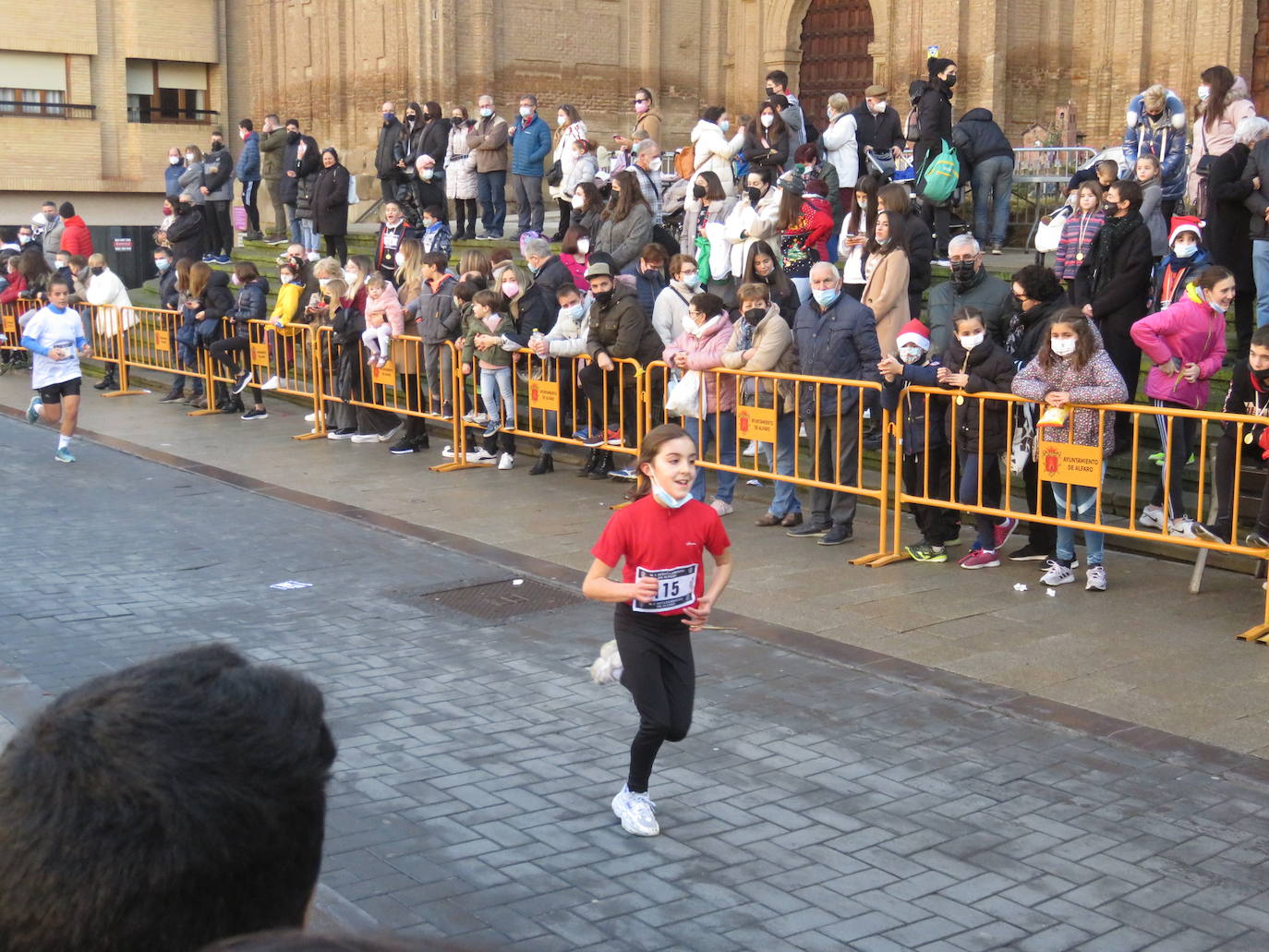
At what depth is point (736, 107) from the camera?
31.7 m

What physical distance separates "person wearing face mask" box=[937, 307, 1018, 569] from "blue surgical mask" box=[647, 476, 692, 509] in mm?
4294

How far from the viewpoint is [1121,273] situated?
35.9 feet

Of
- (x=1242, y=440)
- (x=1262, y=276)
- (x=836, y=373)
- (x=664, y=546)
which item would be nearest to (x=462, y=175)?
(x=836, y=373)

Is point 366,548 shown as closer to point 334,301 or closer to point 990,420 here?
point 990,420

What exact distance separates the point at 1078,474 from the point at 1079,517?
0.32m

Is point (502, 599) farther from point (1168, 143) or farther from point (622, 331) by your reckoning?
point (1168, 143)

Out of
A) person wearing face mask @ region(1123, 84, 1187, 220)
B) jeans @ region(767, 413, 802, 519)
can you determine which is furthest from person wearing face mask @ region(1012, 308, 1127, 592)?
person wearing face mask @ region(1123, 84, 1187, 220)

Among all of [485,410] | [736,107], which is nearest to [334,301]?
[485,410]

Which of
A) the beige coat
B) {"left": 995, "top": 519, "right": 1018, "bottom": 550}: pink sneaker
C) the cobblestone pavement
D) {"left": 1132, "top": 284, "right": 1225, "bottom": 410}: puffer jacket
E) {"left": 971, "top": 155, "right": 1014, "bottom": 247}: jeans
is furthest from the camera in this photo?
{"left": 971, "top": 155, "right": 1014, "bottom": 247}: jeans

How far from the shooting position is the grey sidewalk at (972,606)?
24.6 feet

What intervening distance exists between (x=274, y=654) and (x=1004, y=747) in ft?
12.7

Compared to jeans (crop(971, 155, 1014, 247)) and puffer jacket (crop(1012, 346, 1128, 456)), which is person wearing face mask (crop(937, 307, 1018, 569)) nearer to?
puffer jacket (crop(1012, 346, 1128, 456))

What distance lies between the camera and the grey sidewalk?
295 inches

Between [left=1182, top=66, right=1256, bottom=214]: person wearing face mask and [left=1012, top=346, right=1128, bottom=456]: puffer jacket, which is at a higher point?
[left=1182, top=66, right=1256, bottom=214]: person wearing face mask
